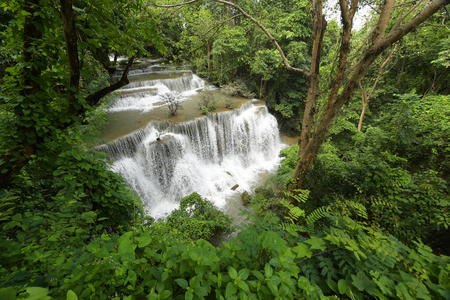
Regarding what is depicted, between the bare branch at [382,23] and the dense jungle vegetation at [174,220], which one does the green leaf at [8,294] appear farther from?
the bare branch at [382,23]

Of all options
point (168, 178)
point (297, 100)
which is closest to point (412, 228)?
point (168, 178)

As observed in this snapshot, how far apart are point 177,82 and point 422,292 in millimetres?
14819

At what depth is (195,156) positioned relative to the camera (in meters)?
9.36

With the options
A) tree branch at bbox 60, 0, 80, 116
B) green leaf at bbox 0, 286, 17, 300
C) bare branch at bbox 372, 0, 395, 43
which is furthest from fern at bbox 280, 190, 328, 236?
tree branch at bbox 60, 0, 80, 116

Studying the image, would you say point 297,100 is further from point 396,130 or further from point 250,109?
point 396,130

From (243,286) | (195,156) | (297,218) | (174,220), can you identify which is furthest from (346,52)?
(195,156)

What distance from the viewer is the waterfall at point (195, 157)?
7469 millimetres

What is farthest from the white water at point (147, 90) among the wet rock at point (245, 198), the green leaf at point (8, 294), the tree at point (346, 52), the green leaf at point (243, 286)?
the green leaf at point (243, 286)

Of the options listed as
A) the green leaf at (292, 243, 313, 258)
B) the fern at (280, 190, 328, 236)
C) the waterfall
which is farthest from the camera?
the waterfall

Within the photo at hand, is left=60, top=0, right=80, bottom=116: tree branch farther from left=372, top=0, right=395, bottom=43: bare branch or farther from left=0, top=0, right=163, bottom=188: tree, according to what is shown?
left=372, top=0, right=395, bottom=43: bare branch

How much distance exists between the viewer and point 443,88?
385 inches

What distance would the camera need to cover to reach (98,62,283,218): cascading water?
24.5 feet

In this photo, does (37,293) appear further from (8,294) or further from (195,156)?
(195,156)

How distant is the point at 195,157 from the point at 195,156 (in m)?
0.06
